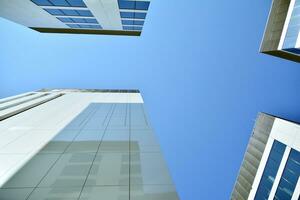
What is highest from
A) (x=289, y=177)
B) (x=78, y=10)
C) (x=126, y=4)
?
(x=126, y=4)

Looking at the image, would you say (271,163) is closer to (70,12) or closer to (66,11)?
(70,12)

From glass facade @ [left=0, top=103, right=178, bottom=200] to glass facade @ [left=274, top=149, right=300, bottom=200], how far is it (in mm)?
9314

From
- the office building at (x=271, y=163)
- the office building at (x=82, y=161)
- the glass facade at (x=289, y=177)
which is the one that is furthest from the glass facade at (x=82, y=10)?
the glass facade at (x=289, y=177)

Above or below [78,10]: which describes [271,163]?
below

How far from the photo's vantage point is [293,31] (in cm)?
1478

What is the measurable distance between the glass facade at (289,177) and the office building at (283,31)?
5778mm

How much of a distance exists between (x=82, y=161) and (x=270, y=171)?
1316 centimetres

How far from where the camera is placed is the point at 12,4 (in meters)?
9.73

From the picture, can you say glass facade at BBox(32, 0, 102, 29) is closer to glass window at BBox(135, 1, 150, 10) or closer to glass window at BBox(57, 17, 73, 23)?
glass window at BBox(57, 17, 73, 23)

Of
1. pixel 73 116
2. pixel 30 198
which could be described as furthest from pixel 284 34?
pixel 30 198

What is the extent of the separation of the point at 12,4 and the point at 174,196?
987cm

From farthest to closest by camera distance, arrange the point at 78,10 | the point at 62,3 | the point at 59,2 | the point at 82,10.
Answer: the point at 78,10 → the point at 82,10 → the point at 62,3 → the point at 59,2

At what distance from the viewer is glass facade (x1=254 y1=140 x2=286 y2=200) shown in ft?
44.8

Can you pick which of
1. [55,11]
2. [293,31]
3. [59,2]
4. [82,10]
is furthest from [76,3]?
[293,31]
